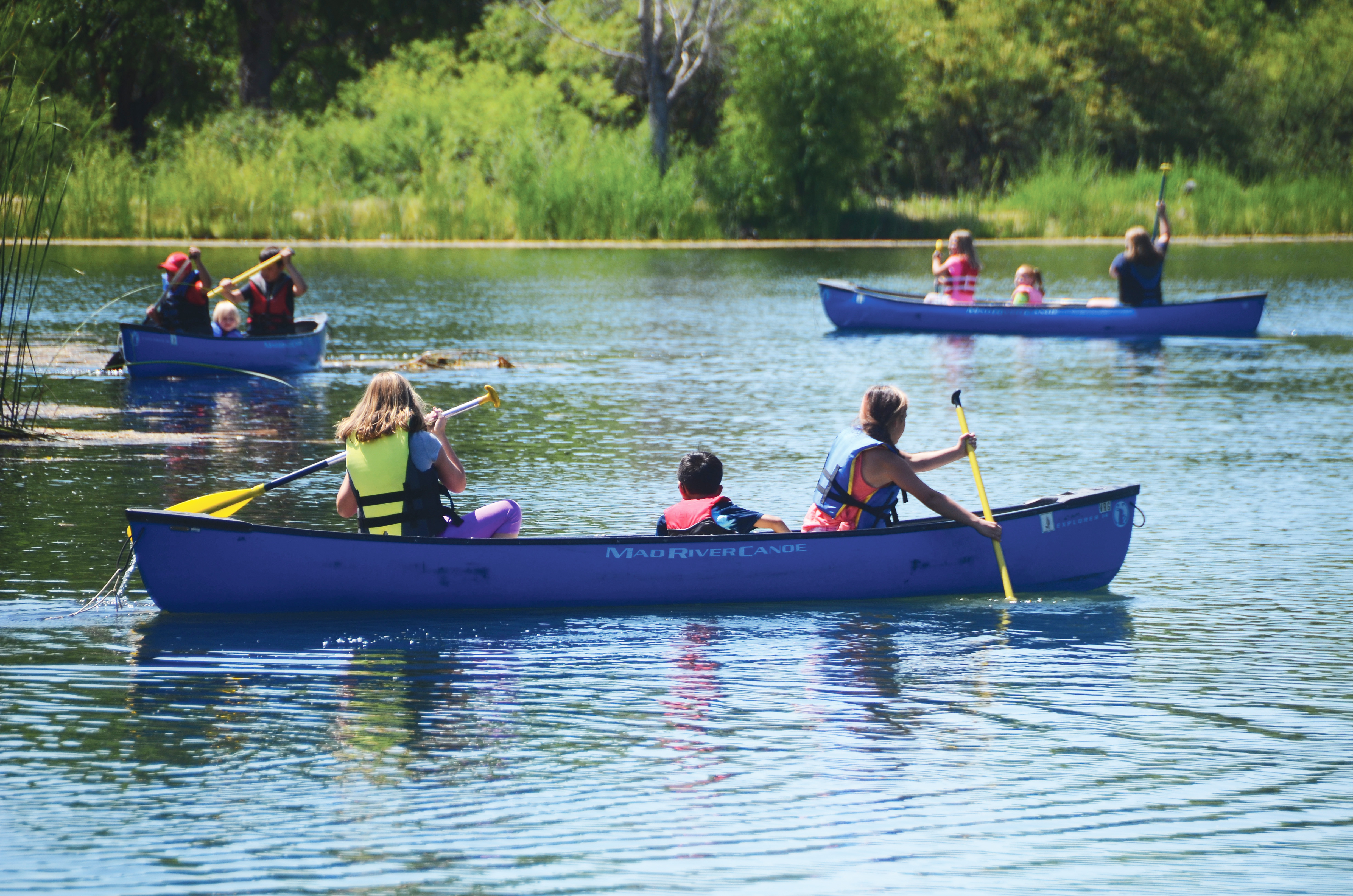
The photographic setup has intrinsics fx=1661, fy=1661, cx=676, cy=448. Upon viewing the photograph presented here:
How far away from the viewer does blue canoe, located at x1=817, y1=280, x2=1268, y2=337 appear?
75.0ft

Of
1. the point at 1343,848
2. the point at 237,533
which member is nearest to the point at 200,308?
the point at 237,533

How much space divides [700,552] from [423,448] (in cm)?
152

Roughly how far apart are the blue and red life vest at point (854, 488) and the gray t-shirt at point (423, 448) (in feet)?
6.86

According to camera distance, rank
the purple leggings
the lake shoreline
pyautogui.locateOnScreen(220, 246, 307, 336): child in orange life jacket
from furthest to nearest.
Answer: the lake shoreline
pyautogui.locateOnScreen(220, 246, 307, 336): child in orange life jacket
the purple leggings

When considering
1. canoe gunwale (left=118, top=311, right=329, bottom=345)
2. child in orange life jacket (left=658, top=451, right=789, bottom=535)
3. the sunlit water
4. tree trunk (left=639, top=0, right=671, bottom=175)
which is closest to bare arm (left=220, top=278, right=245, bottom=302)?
canoe gunwale (left=118, top=311, right=329, bottom=345)

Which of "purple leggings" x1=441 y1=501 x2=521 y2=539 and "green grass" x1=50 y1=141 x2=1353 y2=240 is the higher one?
"green grass" x1=50 y1=141 x2=1353 y2=240

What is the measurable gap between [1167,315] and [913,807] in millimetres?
18389

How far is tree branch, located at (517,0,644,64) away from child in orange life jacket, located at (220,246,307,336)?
89.3 ft

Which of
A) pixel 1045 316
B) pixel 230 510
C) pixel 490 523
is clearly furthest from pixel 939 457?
pixel 1045 316

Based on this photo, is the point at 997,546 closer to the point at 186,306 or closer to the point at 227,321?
the point at 227,321

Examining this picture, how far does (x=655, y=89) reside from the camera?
45344mm

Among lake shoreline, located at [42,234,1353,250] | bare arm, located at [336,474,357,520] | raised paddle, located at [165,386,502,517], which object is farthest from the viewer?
lake shoreline, located at [42,234,1353,250]

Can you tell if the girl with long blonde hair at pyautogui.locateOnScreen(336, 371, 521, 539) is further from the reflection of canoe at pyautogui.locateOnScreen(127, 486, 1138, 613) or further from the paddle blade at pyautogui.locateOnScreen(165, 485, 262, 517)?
the paddle blade at pyautogui.locateOnScreen(165, 485, 262, 517)

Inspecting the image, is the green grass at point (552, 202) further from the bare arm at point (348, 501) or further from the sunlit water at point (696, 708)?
the bare arm at point (348, 501)
